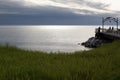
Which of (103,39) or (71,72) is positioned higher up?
(71,72)

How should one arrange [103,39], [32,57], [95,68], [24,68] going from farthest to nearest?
[103,39] → [32,57] → [95,68] → [24,68]

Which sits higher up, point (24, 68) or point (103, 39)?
point (24, 68)

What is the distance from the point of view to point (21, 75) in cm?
1205

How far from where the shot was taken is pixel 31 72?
1260 cm

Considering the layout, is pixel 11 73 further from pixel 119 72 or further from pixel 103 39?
pixel 103 39

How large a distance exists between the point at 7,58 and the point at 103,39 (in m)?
55.2

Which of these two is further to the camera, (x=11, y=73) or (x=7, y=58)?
(x=7, y=58)

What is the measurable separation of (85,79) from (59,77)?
1078 mm

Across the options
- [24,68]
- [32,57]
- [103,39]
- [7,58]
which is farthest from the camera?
[103,39]

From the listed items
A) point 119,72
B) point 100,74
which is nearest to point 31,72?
point 100,74

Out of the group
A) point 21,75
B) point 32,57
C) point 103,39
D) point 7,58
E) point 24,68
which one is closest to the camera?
point 21,75

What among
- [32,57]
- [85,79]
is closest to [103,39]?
[32,57]

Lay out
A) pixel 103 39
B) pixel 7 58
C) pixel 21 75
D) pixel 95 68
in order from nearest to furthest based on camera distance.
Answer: pixel 21 75, pixel 95 68, pixel 7 58, pixel 103 39

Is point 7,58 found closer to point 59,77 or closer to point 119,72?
point 59,77
